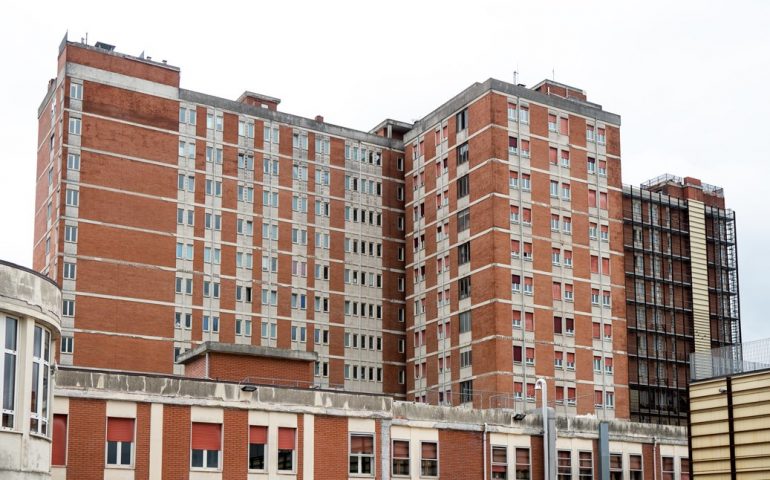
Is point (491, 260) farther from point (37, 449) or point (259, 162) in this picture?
point (37, 449)

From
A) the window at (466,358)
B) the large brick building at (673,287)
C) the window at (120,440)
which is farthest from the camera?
the large brick building at (673,287)

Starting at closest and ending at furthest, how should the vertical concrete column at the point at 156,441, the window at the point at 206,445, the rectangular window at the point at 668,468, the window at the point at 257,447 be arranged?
the vertical concrete column at the point at 156,441 → the window at the point at 206,445 → the window at the point at 257,447 → the rectangular window at the point at 668,468

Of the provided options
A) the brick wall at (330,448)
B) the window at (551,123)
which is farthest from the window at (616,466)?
the window at (551,123)

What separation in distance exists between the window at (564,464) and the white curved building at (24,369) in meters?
33.1

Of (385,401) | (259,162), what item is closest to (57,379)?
(385,401)

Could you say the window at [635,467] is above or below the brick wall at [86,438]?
below

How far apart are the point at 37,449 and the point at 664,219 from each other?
85.4m

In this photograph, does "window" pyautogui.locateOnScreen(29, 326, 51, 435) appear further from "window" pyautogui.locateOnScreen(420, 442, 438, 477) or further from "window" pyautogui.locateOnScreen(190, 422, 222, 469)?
"window" pyautogui.locateOnScreen(420, 442, 438, 477)

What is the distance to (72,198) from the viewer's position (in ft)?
285

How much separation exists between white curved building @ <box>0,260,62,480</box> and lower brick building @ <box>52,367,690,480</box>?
11097 mm

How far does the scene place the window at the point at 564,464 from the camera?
199 ft

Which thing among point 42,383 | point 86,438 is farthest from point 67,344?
point 42,383

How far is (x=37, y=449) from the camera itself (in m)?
33.4

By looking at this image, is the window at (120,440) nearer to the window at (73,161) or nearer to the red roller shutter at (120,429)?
the red roller shutter at (120,429)
